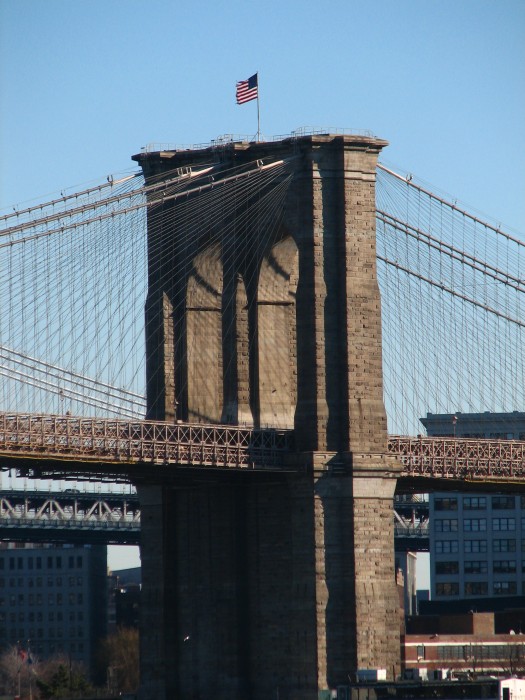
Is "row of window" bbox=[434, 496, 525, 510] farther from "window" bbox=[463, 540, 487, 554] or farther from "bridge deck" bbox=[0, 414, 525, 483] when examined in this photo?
"bridge deck" bbox=[0, 414, 525, 483]

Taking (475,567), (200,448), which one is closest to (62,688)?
(200,448)

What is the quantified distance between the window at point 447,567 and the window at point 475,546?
1689mm

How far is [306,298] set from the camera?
111188 mm

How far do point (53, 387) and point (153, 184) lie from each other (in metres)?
17.3

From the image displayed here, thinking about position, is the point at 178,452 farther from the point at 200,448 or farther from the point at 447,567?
the point at 447,567

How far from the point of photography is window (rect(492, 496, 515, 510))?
7805 inches

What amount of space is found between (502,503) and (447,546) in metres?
6.59

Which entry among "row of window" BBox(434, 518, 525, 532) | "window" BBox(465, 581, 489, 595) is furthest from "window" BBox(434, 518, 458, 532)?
"window" BBox(465, 581, 489, 595)

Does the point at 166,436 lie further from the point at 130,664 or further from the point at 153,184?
the point at 130,664

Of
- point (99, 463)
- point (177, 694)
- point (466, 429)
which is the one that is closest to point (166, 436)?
point (99, 463)

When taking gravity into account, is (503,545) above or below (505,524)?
below

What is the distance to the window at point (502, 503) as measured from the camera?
7805 inches

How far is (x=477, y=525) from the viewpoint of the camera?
650ft

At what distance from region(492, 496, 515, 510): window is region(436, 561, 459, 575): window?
260 inches
